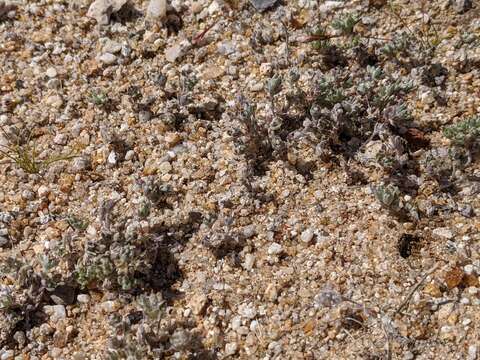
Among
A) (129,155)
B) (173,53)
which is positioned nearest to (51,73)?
(173,53)

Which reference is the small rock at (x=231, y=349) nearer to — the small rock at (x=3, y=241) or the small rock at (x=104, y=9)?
the small rock at (x=3, y=241)

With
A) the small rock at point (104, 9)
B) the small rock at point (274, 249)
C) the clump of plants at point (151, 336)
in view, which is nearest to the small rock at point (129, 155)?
the clump of plants at point (151, 336)

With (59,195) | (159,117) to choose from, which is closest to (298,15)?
(159,117)

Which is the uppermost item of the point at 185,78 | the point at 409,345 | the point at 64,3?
the point at 64,3

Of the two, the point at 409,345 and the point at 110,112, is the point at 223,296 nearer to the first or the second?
the point at 409,345

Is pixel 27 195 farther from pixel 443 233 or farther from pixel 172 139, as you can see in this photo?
pixel 443 233

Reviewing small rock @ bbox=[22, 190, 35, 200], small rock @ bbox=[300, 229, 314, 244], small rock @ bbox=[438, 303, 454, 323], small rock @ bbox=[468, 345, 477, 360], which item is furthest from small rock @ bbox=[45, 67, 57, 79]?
small rock @ bbox=[468, 345, 477, 360]
